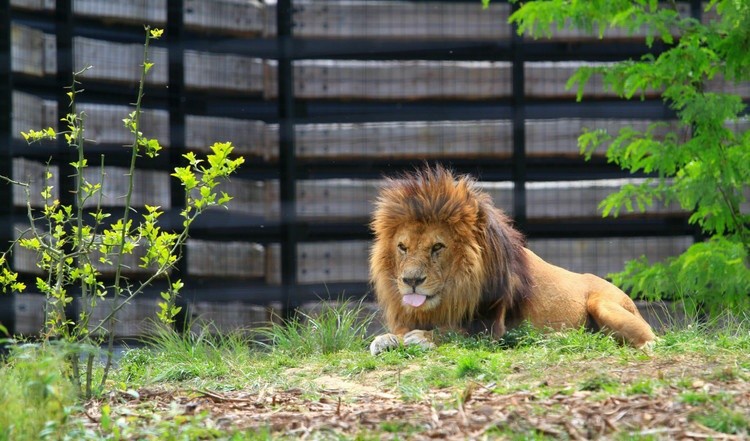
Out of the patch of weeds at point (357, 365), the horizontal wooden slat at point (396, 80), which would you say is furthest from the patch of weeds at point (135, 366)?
the horizontal wooden slat at point (396, 80)

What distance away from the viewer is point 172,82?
332 inches

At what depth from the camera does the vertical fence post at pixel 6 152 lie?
25.7 feet

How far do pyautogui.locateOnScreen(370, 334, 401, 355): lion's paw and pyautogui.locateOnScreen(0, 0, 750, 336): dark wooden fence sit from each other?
106 inches

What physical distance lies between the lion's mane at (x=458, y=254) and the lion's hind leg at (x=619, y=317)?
0.46 metres

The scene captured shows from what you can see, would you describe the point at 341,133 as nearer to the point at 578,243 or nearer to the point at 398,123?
the point at 398,123

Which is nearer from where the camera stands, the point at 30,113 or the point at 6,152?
the point at 6,152

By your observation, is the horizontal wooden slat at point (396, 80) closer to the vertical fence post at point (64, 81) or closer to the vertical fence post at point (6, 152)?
the vertical fence post at point (64, 81)

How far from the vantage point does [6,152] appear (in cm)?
783

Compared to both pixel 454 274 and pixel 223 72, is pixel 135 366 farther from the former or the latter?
pixel 223 72

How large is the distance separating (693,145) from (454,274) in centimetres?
267

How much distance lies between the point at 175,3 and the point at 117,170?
1379 millimetres

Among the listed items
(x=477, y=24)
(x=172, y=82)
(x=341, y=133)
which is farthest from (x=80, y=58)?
(x=477, y=24)

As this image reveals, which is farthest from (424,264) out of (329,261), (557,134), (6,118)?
(6,118)

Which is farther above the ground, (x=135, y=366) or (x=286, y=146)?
(x=286, y=146)
